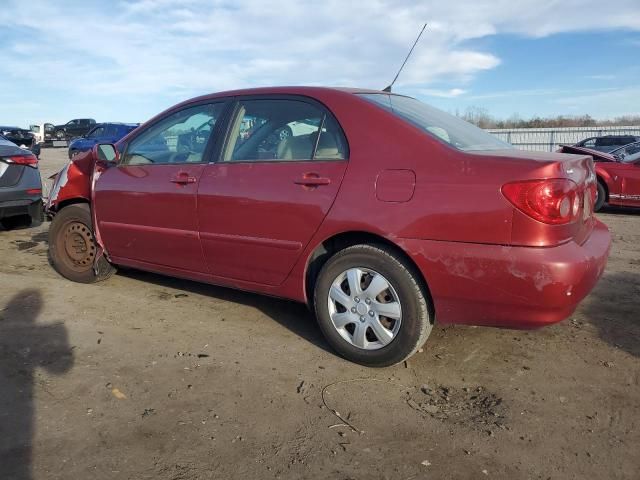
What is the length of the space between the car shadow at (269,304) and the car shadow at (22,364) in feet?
3.40

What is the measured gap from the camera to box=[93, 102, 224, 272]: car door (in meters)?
3.97

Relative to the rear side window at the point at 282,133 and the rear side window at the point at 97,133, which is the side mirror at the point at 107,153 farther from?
the rear side window at the point at 97,133

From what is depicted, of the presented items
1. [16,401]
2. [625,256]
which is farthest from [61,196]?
[625,256]

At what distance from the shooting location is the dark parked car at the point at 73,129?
1385 inches

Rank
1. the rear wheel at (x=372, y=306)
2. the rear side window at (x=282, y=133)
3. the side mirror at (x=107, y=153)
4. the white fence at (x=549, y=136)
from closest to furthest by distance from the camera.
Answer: the rear wheel at (x=372, y=306), the rear side window at (x=282, y=133), the side mirror at (x=107, y=153), the white fence at (x=549, y=136)

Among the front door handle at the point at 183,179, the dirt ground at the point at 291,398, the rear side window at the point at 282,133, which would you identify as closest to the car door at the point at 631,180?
the dirt ground at the point at 291,398

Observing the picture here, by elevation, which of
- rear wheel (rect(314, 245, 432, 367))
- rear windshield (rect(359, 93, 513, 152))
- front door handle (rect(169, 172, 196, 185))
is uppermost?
rear windshield (rect(359, 93, 513, 152))

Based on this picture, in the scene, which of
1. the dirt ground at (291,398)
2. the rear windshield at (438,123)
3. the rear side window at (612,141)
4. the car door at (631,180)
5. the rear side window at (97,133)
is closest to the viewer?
the dirt ground at (291,398)

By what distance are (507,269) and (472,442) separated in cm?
87

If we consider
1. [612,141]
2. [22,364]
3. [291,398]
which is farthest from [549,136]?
[22,364]

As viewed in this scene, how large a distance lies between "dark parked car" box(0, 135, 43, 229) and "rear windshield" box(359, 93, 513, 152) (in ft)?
15.9

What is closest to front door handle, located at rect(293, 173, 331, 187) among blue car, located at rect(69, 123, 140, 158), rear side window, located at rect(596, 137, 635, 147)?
rear side window, located at rect(596, 137, 635, 147)

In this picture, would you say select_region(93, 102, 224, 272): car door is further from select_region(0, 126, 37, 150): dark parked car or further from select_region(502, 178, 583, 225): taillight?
select_region(0, 126, 37, 150): dark parked car

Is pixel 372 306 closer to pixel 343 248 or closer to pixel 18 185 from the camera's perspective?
pixel 343 248
